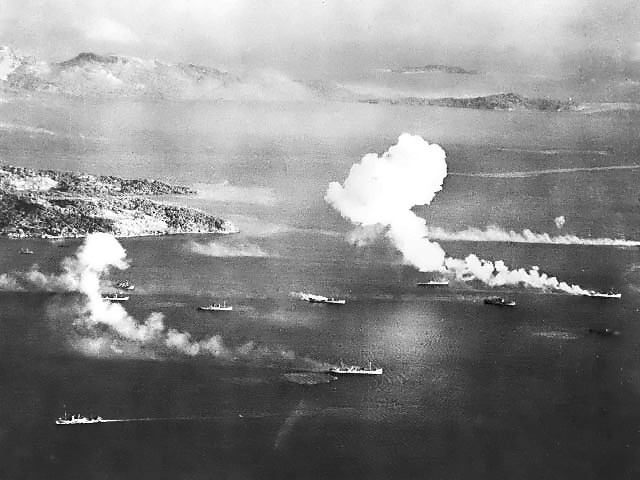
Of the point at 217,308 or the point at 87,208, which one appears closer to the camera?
the point at 217,308

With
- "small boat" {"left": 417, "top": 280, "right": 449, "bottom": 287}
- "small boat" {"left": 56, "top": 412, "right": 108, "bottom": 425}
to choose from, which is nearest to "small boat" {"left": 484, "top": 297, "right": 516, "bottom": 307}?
"small boat" {"left": 417, "top": 280, "right": 449, "bottom": 287}

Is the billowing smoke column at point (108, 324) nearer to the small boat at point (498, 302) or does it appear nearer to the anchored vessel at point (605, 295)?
the small boat at point (498, 302)

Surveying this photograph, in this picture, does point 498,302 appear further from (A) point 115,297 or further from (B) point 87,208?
(B) point 87,208

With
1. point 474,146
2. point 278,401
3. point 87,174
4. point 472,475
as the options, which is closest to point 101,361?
point 278,401

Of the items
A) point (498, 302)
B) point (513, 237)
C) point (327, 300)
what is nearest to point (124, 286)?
point (327, 300)

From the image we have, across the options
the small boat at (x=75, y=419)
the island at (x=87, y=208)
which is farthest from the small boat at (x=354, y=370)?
the island at (x=87, y=208)

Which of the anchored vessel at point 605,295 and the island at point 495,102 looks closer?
the anchored vessel at point 605,295
